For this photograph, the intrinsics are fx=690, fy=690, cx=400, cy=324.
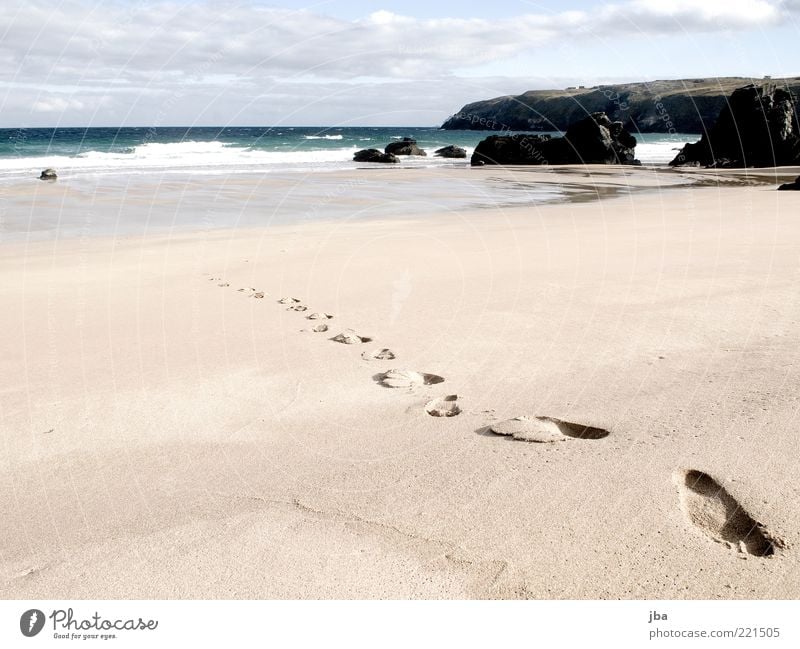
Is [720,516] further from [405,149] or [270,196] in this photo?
[405,149]

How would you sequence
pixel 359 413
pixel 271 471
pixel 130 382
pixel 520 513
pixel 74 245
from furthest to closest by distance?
pixel 74 245 → pixel 130 382 → pixel 359 413 → pixel 271 471 → pixel 520 513

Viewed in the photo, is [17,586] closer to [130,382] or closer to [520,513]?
[520,513]

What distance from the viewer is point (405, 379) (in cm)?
512

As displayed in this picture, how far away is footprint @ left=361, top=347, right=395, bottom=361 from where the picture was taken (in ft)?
18.7

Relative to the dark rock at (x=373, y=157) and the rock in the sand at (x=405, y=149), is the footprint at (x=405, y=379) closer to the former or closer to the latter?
the dark rock at (x=373, y=157)

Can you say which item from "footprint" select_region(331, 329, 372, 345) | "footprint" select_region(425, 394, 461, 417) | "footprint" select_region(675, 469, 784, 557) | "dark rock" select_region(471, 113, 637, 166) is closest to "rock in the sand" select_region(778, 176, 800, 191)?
"footprint" select_region(331, 329, 372, 345)

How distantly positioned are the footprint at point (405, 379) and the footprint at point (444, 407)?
1.18 ft

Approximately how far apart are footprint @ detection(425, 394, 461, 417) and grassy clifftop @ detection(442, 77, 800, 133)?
10918 cm

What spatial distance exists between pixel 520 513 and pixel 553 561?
0.38 meters

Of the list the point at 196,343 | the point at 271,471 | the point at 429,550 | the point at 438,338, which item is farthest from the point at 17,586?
the point at 438,338

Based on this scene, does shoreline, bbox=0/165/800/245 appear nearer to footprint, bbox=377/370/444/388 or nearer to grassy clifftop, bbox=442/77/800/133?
footprint, bbox=377/370/444/388

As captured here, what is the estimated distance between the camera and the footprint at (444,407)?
177 inches

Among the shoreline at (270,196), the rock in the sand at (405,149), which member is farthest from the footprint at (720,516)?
the rock in the sand at (405,149)

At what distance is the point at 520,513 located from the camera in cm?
321
